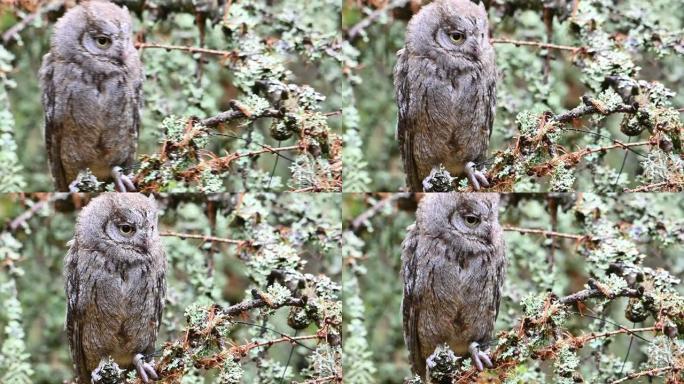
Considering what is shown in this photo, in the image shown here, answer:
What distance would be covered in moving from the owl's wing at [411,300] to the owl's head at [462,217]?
75 millimetres

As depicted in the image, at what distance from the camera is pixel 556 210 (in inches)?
125

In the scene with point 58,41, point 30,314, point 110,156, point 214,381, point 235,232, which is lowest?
point 214,381

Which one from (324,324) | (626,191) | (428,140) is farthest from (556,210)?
(324,324)

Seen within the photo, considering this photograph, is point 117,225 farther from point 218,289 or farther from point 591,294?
point 591,294

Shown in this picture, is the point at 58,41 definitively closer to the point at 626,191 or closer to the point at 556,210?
the point at 556,210

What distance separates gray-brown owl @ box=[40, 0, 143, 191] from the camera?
2896 mm

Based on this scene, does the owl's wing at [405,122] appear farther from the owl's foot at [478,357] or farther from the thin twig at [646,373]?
the thin twig at [646,373]

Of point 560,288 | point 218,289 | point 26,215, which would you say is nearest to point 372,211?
point 218,289

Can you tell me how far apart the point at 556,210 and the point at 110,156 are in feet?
5.14

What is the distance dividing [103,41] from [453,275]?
140cm

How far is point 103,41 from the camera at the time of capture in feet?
9.51

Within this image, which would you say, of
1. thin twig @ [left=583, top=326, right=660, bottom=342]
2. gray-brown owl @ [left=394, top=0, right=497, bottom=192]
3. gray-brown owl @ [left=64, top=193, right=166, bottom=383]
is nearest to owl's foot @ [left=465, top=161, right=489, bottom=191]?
gray-brown owl @ [left=394, top=0, right=497, bottom=192]

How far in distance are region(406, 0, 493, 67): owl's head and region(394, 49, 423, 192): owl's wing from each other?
0.08 m

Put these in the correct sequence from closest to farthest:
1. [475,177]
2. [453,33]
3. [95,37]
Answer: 1. [95,37]
2. [453,33]
3. [475,177]
